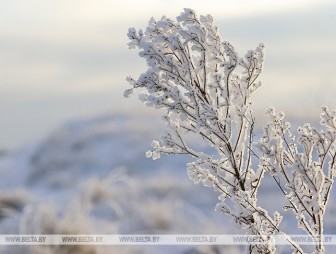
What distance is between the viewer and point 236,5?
86.5 inches

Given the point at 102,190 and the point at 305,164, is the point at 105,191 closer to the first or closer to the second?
the point at 102,190

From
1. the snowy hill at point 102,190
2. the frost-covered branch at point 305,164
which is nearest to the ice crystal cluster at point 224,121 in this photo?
the frost-covered branch at point 305,164

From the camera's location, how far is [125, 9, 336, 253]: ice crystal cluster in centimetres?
122

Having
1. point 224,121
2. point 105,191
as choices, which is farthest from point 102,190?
point 224,121

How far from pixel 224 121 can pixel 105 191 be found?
2.04 meters

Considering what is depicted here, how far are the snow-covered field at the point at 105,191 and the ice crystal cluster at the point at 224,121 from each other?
1.22 metres

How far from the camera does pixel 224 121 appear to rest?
124cm

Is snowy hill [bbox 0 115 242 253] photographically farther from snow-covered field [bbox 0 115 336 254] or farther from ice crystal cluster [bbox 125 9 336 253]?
ice crystal cluster [bbox 125 9 336 253]

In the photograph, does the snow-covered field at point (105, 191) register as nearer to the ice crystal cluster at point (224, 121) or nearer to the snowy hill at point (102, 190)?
the snowy hill at point (102, 190)

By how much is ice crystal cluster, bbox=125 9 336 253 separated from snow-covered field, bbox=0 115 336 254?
1220 mm

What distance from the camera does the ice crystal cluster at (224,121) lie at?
122 centimetres

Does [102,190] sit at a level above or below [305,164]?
above

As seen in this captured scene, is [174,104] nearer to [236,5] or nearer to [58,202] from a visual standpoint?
[236,5]

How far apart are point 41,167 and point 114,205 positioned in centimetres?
84
